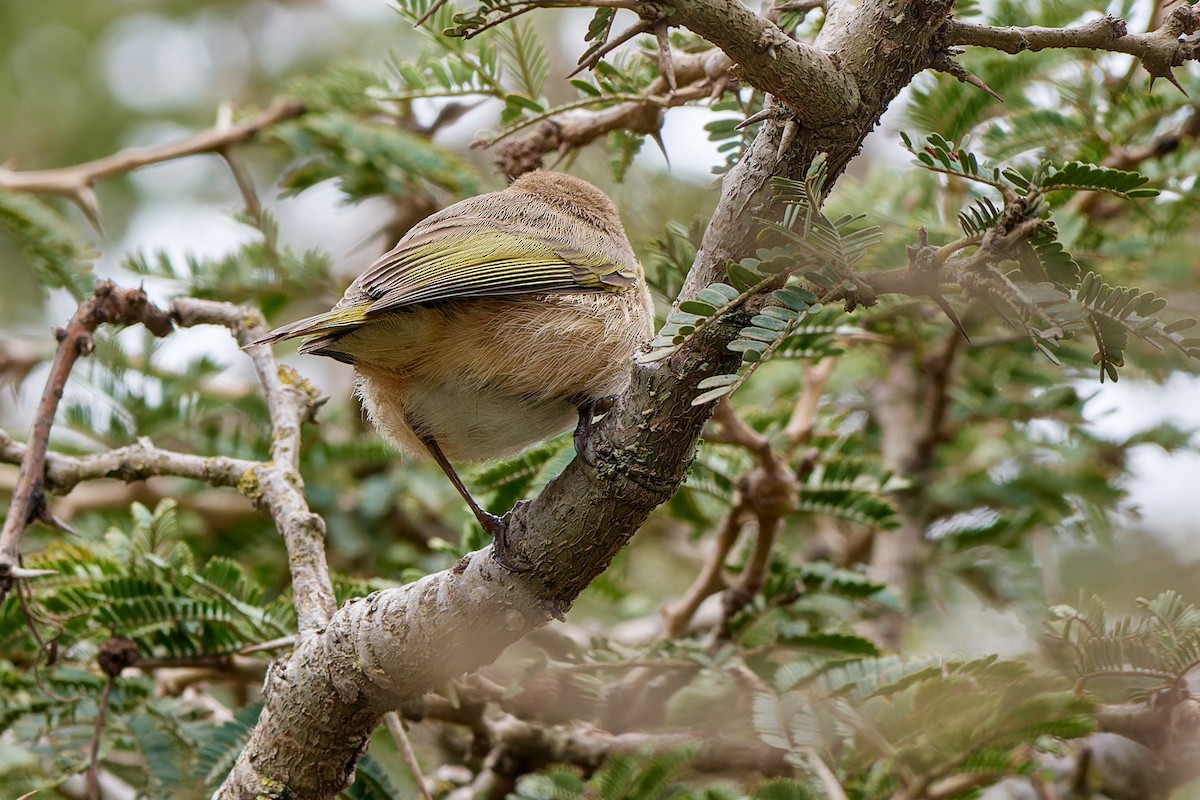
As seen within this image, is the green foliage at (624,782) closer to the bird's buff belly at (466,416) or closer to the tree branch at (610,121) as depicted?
the bird's buff belly at (466,416)

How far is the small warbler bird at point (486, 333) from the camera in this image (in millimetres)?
3129

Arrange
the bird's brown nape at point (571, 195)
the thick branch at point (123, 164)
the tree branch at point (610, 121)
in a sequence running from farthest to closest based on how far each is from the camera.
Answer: the thick branch at point (123, 164), the bird's brown nape at point (571, 195), the tree branch at point (610, 121)

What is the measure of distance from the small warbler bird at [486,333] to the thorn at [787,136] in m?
1.14

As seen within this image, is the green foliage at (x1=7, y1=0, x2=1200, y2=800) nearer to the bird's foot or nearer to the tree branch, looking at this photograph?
the tree branch

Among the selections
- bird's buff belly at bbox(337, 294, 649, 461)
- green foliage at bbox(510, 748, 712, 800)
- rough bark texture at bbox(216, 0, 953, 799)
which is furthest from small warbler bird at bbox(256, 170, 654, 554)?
green foliage at bbox(510, 748, 712, 800)

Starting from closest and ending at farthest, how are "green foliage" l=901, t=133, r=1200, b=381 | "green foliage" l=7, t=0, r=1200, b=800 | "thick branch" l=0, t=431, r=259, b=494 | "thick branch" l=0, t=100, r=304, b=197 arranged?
"green foliage" l=901, t=133, r=1200, b=381 < "green foliage" l=7, t=0, r=1200, b=800 < "thick branch" l=0, t=431, r=259, b=494 < "thick branch" l=0, t=100, r=304, b=197

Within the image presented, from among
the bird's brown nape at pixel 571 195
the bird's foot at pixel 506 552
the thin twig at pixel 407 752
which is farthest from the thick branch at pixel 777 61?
the thin twig at pixel 407 752

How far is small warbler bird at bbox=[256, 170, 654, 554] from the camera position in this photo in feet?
10.3

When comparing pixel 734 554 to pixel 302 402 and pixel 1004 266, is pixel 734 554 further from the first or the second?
pixel 1004 266

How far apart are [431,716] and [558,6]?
252cm

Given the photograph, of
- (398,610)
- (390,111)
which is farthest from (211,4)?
(398,610)

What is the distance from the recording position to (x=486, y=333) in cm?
321

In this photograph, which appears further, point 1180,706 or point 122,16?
point 122,16

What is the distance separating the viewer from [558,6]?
2.04 m
